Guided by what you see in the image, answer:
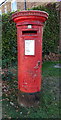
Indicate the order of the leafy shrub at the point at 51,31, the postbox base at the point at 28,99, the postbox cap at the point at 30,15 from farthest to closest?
the leafy shrub at the point at 51,31, the postbox base at the point at 28,99, the postbox cap at the point at 30,15

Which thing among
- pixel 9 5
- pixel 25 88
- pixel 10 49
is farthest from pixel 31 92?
pixel 9 5

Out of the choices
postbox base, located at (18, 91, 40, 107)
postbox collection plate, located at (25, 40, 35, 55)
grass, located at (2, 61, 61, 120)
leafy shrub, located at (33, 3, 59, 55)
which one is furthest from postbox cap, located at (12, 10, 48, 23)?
leafy shrub, located at (33, 3, 59, 55)

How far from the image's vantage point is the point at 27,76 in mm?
2625

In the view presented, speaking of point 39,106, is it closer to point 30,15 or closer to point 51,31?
point 30,15

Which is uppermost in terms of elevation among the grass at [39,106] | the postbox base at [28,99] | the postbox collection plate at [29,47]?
the postbox collection plate at [29,47]

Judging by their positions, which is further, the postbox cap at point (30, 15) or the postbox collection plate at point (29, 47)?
the postbox collection plate at point (29, 47)

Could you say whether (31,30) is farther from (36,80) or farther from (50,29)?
(50,29)

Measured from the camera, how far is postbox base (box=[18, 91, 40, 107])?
2680mm

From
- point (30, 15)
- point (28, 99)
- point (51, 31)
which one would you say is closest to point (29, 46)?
point (30, 15)

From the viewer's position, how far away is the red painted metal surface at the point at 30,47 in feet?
7.93

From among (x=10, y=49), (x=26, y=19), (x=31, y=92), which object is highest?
(x=26, y=19)

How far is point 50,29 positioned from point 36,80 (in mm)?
5541

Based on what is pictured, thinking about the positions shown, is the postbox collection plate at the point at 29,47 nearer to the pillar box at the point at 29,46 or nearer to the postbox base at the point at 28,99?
the pillar box at the point at 29,46

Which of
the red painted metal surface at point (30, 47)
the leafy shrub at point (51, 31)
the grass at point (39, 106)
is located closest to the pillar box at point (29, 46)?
the red painted metal surface at point (30, 47)
